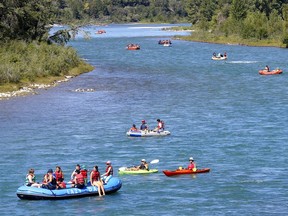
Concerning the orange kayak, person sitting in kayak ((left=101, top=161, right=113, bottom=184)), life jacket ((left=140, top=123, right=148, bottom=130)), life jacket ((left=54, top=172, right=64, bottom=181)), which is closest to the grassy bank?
the orange kayak

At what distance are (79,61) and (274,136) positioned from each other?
57.1 metres

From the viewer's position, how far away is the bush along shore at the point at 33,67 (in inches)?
3383

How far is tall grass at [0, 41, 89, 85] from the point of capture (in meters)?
87.5

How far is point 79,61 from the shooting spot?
114 metres

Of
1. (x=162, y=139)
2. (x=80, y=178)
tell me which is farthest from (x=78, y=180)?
(x=162, y=139)

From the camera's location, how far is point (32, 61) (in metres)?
95.9

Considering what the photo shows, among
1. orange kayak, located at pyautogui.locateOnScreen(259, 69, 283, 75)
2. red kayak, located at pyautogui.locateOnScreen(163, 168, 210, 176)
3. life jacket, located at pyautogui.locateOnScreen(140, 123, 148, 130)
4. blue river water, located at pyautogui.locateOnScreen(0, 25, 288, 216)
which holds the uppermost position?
life jacket, located at pyautogui.locateOnScreen(140, 123, 148, 130)

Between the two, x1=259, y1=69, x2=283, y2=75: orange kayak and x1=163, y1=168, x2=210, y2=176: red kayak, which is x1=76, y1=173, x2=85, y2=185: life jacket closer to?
x1=163, y1=168, x2=210, y2=176: red kayak

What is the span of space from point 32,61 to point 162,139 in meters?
38.5

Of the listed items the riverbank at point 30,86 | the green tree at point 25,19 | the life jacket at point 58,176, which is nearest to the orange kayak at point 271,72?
the riverbank at point 30,86

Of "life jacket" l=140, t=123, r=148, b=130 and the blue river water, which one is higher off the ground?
"life jacket" l=140, t=123, r=148, b=130

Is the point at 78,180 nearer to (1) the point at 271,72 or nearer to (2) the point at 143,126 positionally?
(2) the point at 143,126

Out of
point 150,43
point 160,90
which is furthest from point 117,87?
point 150,43

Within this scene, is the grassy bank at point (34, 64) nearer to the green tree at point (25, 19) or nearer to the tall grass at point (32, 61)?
the tall grass at point (32, 61)
